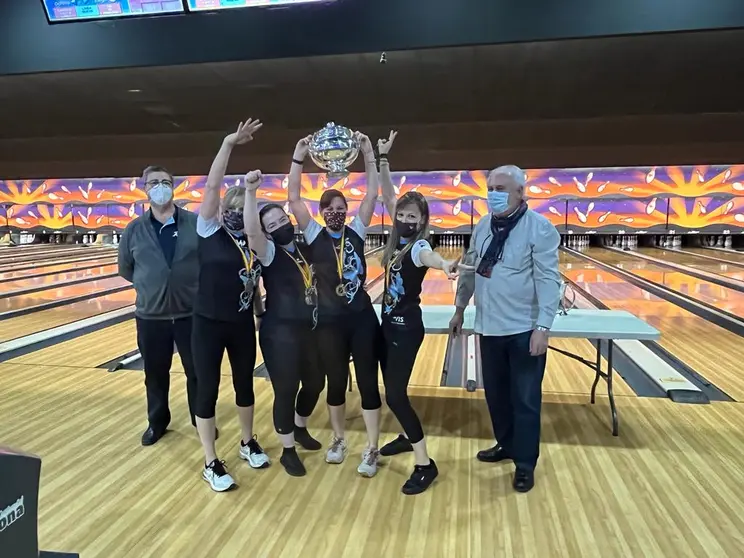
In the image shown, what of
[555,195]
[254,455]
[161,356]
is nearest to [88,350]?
[161,356]

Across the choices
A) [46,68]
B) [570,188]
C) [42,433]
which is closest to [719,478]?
[42,433]

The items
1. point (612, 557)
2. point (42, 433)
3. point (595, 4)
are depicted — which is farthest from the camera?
point (595, 4)

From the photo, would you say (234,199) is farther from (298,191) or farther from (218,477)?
(218,477)

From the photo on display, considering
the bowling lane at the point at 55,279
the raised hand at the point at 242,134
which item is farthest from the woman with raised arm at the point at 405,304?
the bowling lane at the point at 55,279

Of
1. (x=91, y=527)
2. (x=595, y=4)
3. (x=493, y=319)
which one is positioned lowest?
(x=91, y=527)

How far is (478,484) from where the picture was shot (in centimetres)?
194

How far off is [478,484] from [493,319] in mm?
602

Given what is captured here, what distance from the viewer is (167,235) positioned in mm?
2227

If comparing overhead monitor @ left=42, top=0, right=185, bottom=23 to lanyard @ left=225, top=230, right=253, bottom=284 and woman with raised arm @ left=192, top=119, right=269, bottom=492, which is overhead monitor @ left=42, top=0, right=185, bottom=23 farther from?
lanyard @ left=225, top=230, right=253, bottom=284

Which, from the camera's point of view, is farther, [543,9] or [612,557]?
[543,9]

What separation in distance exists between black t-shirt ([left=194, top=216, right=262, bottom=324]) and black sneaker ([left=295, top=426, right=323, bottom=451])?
0.64 metres

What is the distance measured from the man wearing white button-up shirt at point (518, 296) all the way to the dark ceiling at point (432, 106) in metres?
3.53

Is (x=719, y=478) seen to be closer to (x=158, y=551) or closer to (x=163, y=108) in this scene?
(x=158, y=551)

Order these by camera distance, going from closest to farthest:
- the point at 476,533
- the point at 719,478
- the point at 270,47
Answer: the point at 476,533
the point at 719,478
the point at 270,47
